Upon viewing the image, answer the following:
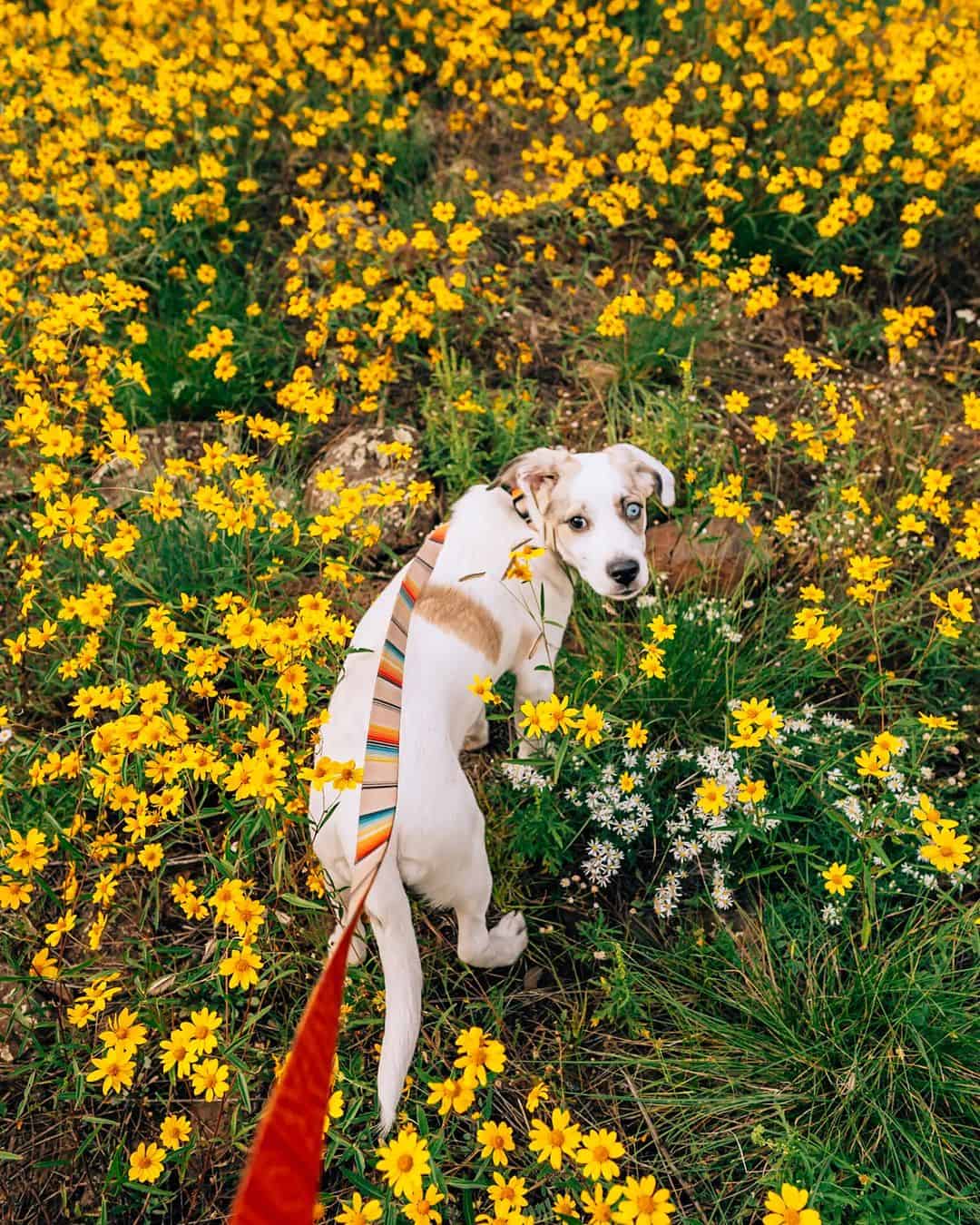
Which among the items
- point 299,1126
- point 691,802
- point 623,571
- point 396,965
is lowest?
point 691,802

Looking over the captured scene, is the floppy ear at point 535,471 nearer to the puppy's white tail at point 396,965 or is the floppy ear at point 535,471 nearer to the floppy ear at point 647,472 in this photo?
the floppy ear at point 647,472

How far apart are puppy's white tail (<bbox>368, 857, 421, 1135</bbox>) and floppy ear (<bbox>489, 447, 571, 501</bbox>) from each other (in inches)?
48.7

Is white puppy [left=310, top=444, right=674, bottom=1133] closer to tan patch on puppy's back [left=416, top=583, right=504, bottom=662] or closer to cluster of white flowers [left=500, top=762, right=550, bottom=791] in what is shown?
tan patch on puppy's back [left=416, top=583, right=504, bottom=662]

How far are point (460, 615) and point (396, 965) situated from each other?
0.93m

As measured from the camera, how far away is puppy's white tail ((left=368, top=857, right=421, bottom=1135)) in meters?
1.70

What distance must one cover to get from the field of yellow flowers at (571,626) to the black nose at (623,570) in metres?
0.22

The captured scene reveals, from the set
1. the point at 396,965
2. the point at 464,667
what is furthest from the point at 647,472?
the point at 396,965

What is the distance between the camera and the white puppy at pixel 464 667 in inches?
70.2

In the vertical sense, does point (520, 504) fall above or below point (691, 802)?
above

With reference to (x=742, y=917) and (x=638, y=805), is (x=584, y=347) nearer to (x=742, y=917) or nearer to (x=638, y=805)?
(x=638, y=805)

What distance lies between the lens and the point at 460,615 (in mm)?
2283

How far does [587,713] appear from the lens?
6.26ft

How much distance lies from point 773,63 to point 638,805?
4.21 metres

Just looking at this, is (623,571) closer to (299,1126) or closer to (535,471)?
(535,471)
